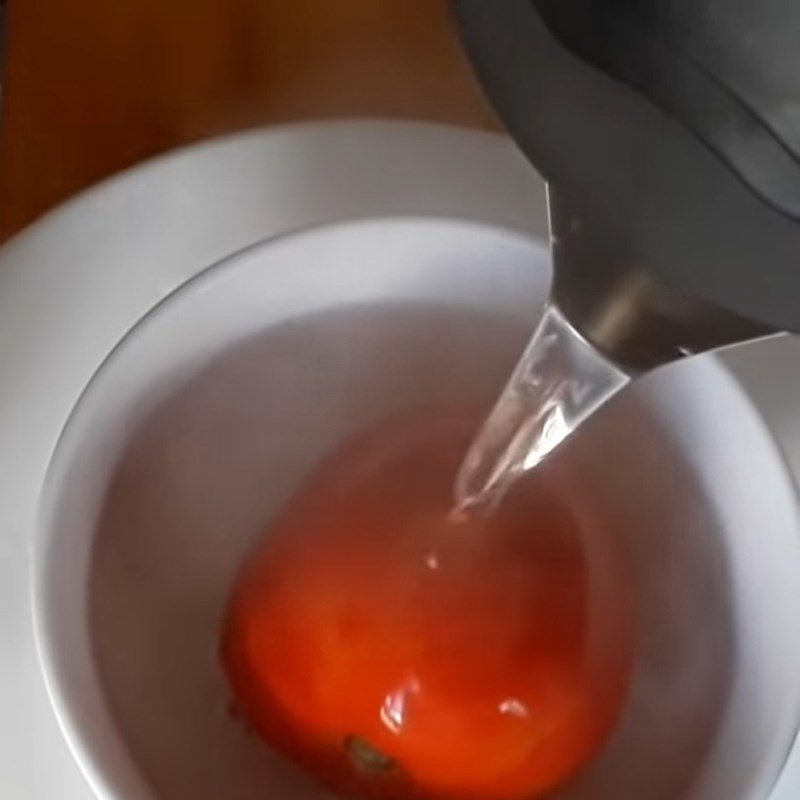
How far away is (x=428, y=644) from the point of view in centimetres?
46

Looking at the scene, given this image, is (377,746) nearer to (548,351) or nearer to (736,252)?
(548,351)

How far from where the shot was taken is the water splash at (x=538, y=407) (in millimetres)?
398

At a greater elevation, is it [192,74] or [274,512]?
[192,74]

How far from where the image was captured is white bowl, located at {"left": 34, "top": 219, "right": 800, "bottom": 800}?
0.43 meters

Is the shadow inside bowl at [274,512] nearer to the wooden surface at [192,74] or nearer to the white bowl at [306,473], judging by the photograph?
the white bowl at [306,473]

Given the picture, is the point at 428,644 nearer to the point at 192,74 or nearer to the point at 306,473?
the point at 306,473

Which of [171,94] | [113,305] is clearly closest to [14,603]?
[113,305]

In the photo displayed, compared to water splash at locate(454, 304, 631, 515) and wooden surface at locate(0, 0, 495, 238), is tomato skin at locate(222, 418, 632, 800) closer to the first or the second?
water splash at locate(454, 304, 631, 515)

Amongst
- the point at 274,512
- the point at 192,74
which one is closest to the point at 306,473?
the point at 274,512

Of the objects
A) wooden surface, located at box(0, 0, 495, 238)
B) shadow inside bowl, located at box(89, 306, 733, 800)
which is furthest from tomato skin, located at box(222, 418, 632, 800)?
wooden surface, located at box(0, 0, 495, 238)

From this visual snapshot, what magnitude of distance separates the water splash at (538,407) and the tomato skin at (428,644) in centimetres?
1

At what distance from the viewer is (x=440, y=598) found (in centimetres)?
47

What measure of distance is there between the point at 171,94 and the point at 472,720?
11.1 inches

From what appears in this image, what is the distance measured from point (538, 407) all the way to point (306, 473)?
0.37 ft
